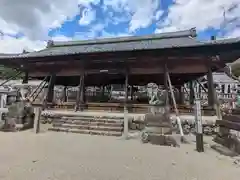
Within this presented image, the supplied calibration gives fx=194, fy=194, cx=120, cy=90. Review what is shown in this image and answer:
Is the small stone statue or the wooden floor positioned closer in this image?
the small stone statue

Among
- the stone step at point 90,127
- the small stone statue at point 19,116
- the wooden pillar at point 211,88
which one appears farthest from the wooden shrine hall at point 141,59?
the small stone statue at point 19,116

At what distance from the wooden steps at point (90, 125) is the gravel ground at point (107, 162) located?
1.64m

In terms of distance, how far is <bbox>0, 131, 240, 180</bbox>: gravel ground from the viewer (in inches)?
158

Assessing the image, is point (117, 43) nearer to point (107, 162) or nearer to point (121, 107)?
point (121, 107)

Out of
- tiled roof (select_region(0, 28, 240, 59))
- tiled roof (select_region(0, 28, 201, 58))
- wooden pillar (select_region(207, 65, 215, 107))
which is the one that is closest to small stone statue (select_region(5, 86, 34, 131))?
tiled roof (select_region(0, 28, 240, 59))

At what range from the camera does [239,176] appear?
4.14m

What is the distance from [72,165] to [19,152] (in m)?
2.04

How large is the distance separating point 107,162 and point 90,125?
4.38 metres

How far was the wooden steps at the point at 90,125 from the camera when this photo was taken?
8.63m

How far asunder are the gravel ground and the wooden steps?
1644 mm

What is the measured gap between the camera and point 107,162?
Result: 4.84 m

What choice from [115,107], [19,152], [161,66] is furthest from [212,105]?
[19,152]

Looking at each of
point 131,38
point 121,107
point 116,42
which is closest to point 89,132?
point 121,107

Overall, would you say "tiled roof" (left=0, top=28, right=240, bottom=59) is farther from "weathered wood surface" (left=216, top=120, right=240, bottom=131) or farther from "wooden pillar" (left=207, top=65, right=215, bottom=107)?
"weathered wood surface" (left=216, top=120, right=240, bottom=131)
